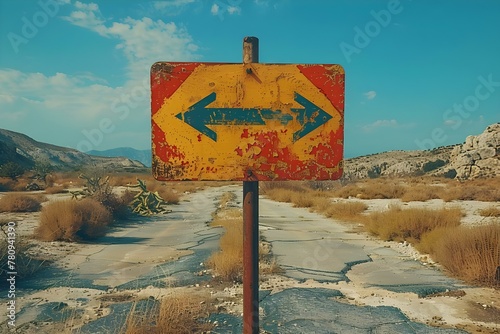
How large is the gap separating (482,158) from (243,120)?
48.0 m

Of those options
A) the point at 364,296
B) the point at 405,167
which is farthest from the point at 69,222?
the point at 405,167

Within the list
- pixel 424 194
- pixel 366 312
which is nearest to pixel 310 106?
pixel 366 312

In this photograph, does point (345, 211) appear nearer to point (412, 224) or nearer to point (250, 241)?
point (412, 224)

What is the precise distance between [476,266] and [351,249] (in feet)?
9.79

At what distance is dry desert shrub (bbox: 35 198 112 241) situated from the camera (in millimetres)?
9305

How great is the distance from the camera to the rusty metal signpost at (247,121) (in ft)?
A: 7.18

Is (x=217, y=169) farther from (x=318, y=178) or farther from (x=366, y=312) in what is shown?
(x=366, y=312)

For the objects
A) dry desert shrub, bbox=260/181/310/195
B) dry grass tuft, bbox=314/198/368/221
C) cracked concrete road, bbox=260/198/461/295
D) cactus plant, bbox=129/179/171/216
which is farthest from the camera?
dry desert shrub, bbox=260/181/310/195

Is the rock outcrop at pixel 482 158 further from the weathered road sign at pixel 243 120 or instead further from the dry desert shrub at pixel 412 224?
the weathered road sign at pixel 243 120

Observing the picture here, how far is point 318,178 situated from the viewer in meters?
2.23

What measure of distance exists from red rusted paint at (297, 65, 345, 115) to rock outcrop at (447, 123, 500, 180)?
147 feet

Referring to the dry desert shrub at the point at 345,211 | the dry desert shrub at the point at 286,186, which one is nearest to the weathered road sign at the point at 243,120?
the dry desert shrub at the point at 345,211

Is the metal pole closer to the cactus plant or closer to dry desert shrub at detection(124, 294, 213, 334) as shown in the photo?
dry desert shrub at detection(124, 294, 213, 334)

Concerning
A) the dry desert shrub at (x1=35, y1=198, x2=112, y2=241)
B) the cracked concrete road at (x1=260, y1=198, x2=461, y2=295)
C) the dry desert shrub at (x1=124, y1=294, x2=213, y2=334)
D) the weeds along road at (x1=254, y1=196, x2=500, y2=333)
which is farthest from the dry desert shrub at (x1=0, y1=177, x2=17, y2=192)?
the dry desert shrub at (x1=124, y1=294, x2=213, y2=334)
